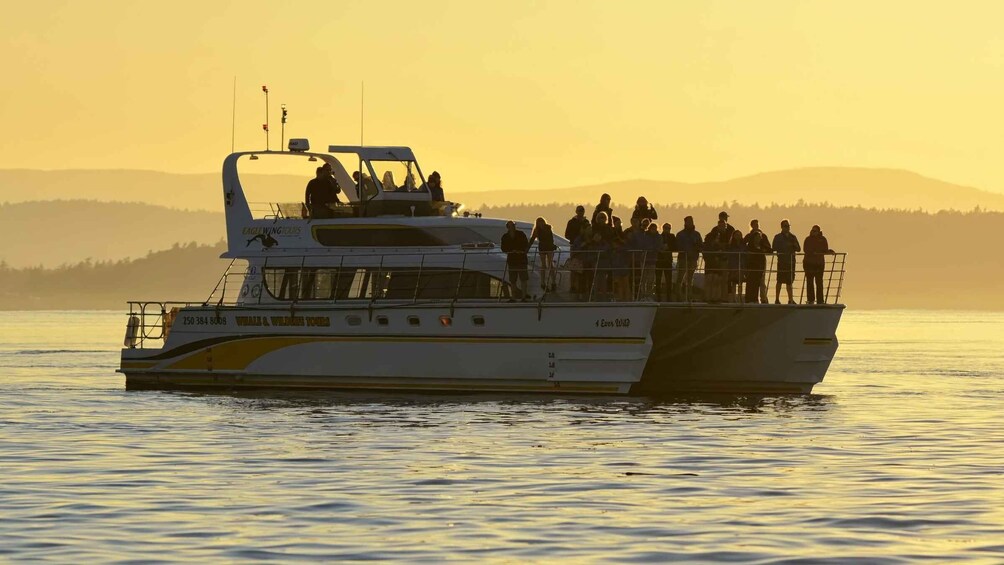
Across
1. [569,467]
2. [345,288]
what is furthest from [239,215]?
[569,467]

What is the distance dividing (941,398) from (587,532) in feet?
72.4

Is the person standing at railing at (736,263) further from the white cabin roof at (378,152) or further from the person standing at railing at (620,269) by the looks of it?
the white cabin roof at (378,152)

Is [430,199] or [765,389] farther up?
[430,199]

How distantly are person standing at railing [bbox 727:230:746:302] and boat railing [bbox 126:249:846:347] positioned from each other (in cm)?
2

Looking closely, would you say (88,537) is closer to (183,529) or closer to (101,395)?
(183,529)

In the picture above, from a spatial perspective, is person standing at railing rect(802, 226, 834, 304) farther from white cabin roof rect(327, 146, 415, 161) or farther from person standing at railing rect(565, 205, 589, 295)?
white cabin roof rect(327, 146, 415, 161)

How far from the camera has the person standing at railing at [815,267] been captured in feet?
109

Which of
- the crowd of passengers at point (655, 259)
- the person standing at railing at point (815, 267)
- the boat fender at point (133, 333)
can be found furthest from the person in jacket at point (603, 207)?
the boat fender at point (133, 333)

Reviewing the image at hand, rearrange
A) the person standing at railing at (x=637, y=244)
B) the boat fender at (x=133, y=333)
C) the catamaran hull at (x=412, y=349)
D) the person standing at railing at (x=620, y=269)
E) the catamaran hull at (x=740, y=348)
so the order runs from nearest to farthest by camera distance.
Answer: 1. the catamaran hull at (x=412, y=349)
2. the person standing at railing at (x=620, y=269)
3. the person standing at railing at (x=637, y=244)
4. the catamaran hull at (x=740, y=348)
5. the boat fender at (x=133, y=333)

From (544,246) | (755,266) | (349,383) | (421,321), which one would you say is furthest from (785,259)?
(349,383)

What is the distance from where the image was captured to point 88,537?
15.6 metres

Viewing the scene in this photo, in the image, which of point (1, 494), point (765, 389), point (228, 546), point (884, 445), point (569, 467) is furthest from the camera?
point (765, 389)

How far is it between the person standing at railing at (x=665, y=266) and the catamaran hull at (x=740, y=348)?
73 cm

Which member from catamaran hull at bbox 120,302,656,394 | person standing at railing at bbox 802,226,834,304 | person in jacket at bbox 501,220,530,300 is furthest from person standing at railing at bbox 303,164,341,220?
person standing at railing at bbox 802,226,834,304
